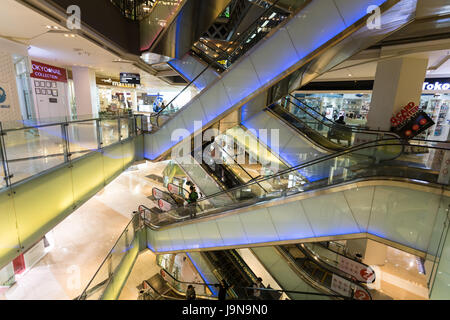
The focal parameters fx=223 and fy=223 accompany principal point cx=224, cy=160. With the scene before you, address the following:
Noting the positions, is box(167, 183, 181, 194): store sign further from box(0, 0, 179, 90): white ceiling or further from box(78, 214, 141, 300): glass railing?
box(0, 0, 179, 90): white ceiling

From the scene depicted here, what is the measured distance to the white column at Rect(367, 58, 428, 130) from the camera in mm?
7852

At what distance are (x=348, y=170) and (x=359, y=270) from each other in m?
3.14

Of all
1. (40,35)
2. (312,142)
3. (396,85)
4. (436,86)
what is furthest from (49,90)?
(436,86)

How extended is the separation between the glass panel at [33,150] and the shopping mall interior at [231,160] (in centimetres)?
3

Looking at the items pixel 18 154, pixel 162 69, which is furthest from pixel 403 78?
pixel 162 69

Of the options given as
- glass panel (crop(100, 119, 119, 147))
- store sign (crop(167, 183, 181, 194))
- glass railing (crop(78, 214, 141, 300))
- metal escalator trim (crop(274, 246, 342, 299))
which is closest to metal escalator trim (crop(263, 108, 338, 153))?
metal escalator trim (crop(274, 246, 342, 299))

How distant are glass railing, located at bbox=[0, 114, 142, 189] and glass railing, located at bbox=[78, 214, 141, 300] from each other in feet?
9.91

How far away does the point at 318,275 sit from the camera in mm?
7730

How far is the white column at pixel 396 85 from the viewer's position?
25.8 ft

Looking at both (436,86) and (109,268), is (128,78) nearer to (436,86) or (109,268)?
(109,268)

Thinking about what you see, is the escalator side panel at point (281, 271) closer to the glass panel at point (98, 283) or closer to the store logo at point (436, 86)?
the glass panel at point (98, 283)

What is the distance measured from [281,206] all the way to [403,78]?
6780mm

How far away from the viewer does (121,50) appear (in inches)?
333
